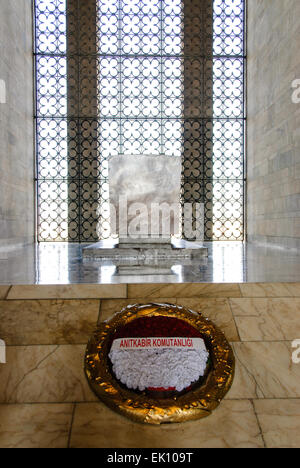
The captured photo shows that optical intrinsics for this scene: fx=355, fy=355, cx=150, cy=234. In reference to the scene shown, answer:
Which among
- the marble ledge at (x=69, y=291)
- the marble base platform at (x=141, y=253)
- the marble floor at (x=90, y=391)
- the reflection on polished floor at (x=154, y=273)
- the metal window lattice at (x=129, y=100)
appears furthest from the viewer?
the metal window lattice at (x=129, y=100)

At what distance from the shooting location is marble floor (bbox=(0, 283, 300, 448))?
191cm

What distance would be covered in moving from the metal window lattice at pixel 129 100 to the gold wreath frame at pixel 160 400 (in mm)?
7764

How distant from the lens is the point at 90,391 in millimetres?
2191

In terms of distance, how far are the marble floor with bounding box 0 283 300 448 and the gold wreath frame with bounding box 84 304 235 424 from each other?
0.07m

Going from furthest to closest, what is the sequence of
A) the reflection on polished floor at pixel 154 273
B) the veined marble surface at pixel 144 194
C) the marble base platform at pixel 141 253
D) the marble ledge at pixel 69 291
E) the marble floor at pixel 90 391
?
1. the veined marble surface at pixel 144 194
2. the marble base platform at pixel 141 253
3. the reflection on polished floor at pixel 154 273
4. the marble ledge at pixel 69 291
5. the marble floor at pixel 90 391

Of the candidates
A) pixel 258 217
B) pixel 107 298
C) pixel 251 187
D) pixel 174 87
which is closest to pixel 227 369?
pixel 107 298

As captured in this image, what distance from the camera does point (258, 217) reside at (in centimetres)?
933

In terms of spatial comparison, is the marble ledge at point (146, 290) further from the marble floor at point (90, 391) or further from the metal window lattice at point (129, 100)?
the metal window lattice at point (129, 100)

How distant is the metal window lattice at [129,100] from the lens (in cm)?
1002

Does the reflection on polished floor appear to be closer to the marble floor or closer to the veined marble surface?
the marble floor

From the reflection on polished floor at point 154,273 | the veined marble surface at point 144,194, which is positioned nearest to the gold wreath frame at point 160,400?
the reflection on polished floor at point 154,273

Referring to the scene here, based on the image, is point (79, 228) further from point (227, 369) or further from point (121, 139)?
point (227, 369)

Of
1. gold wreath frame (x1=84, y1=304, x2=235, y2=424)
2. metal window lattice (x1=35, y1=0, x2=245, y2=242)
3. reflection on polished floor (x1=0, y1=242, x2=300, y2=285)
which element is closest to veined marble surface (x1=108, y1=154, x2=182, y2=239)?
reflection on polished floor (x1=0, y1=242, x2=300, y2=285)

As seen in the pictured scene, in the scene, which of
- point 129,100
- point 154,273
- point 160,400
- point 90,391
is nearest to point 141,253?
point 154,273
